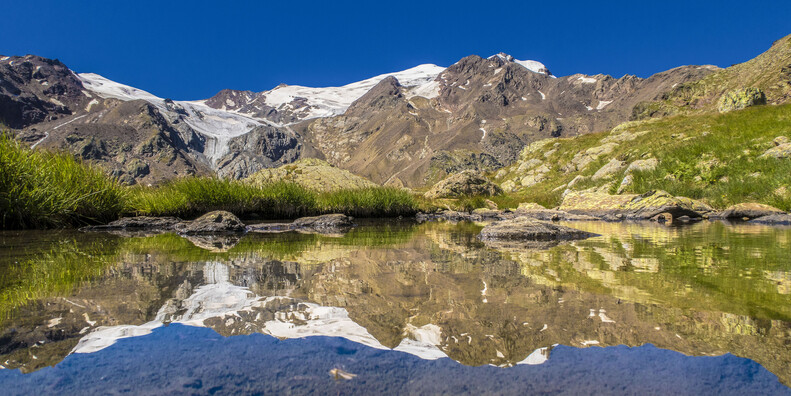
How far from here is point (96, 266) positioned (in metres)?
4.22

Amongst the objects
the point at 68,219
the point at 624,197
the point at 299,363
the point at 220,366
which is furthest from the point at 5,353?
the point at 624,197

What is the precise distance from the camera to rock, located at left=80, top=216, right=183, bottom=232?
417 inches

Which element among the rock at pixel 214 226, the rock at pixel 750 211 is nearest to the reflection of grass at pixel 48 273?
the rock at pixel 214 226

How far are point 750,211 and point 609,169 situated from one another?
46.5 feet

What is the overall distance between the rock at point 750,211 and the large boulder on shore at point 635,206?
1.14 metres

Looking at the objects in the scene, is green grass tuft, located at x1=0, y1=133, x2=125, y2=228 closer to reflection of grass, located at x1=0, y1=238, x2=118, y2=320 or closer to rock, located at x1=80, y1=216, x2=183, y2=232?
rock, located at x1=80, y1=216, x2=183, y2=232

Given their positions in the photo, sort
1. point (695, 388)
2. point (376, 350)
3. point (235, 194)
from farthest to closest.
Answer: point (235, 194)
point (376, 350)
point (695, 388)

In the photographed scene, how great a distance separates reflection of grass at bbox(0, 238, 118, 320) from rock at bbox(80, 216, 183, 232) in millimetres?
5319

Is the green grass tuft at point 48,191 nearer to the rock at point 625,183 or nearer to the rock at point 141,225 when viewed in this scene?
the rock at point 141,225

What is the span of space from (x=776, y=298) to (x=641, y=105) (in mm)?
63650

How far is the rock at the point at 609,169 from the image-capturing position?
26.1 metres

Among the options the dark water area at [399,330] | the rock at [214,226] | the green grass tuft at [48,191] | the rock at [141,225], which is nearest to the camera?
the dark water area at [399,330]

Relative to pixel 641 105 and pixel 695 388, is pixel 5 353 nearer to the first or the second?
pixel 695 388

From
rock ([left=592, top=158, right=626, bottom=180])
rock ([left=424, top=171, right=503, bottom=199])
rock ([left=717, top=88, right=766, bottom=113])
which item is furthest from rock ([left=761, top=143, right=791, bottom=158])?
rock ([left=717, top=88, right=766, bottom=113])
